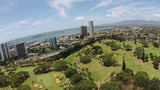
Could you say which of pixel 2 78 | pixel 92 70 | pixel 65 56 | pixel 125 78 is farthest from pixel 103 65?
pixel 2 78

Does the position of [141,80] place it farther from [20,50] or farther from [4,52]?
[4,52]

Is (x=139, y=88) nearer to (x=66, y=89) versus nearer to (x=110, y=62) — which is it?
(x=110, y=62)

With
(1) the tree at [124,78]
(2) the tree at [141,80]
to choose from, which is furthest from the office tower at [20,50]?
(2) the tree at [141,80]

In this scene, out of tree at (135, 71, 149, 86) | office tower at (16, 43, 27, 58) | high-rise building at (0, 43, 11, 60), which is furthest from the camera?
office tower at (16, 43, 27, 58)

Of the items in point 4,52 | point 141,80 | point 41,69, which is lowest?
point 41,69

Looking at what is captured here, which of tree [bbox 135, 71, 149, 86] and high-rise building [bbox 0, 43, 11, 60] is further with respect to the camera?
high-rise building [bbox 0, 43, 11, 60]

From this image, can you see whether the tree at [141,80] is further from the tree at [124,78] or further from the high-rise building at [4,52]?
the high-rise building at [4,52]

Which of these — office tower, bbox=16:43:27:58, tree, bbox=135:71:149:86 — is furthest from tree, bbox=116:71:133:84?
office tower, bbox=16:43:27:58

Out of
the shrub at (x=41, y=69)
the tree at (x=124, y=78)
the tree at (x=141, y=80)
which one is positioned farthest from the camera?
the shrub at (x=41, y=69)

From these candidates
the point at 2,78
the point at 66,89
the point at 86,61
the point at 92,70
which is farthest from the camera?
the point at 86,61

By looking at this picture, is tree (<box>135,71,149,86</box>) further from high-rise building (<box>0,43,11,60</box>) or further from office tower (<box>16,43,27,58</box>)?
high-rise building (<box>0,43,11,60</box>)

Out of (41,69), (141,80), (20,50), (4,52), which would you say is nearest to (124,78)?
(141,80)
